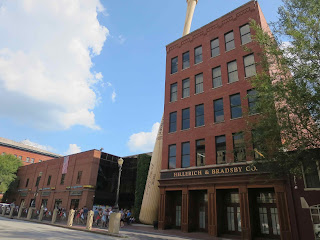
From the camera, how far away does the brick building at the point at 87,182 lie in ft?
108

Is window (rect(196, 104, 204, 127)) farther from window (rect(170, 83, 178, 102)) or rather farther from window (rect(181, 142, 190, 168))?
window (rect(170, 83, 178, 102))

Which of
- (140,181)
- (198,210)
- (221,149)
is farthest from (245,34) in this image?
(140,181)

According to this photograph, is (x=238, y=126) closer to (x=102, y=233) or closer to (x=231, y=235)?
(x=231, y=235)

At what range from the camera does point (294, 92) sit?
12242mm

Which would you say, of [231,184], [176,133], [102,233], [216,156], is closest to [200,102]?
[176,133]

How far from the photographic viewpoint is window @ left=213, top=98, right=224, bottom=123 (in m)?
22.3

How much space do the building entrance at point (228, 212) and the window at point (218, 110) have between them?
6.60 metres

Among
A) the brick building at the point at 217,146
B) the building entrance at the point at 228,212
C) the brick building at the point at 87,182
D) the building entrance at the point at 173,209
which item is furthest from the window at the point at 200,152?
the brick building at the point at 87,182

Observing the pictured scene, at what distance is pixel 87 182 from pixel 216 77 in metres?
22.4

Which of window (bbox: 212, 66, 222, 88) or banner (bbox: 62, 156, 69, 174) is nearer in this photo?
window (bbox: 212, 66, 222, 88)

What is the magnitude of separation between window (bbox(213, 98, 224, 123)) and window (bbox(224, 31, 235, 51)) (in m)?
5.79

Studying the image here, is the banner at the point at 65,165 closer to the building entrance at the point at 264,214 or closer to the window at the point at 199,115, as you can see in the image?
the window at the point at 199,115

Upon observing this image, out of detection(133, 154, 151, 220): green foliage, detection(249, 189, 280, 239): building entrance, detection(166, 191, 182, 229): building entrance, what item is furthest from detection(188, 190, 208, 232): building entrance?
detection(133, 154, 151, 220): green foliage

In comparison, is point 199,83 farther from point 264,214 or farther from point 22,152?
point 22,152
